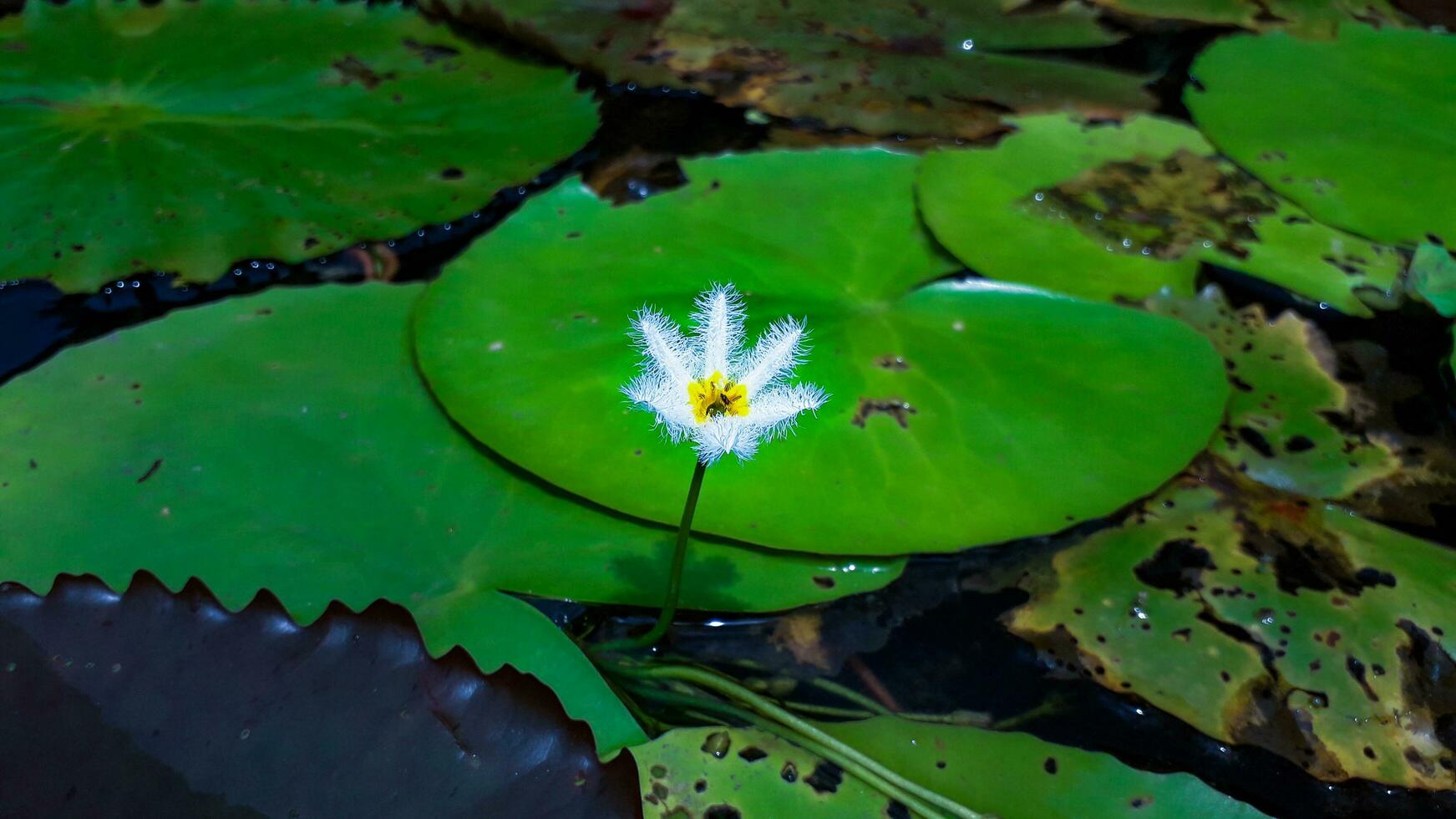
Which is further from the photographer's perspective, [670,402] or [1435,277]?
[1435,277]

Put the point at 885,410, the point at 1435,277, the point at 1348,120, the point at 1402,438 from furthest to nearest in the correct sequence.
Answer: the point at 1348,120, the point at 1435,277, the point at 1402,438, the point at 885,410

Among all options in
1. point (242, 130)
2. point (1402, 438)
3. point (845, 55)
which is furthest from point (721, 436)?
point (845, 55)

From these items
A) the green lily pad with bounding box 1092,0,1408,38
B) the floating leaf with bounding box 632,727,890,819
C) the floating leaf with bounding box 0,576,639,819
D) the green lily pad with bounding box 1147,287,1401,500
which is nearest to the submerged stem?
the floating leaf with bounding box 632,727,890,819

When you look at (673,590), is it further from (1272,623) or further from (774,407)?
(1272,623)

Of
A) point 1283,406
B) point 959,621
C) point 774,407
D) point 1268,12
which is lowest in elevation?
point 959,621

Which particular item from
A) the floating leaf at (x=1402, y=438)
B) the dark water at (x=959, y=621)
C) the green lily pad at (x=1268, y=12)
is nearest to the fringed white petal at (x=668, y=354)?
the dark water at (x=959, y=621)

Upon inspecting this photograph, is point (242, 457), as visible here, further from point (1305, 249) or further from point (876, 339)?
point (1305, 249)

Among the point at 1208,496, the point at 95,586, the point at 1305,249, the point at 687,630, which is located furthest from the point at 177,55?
the point at 1305,249

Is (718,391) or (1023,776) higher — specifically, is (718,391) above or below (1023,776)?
above
